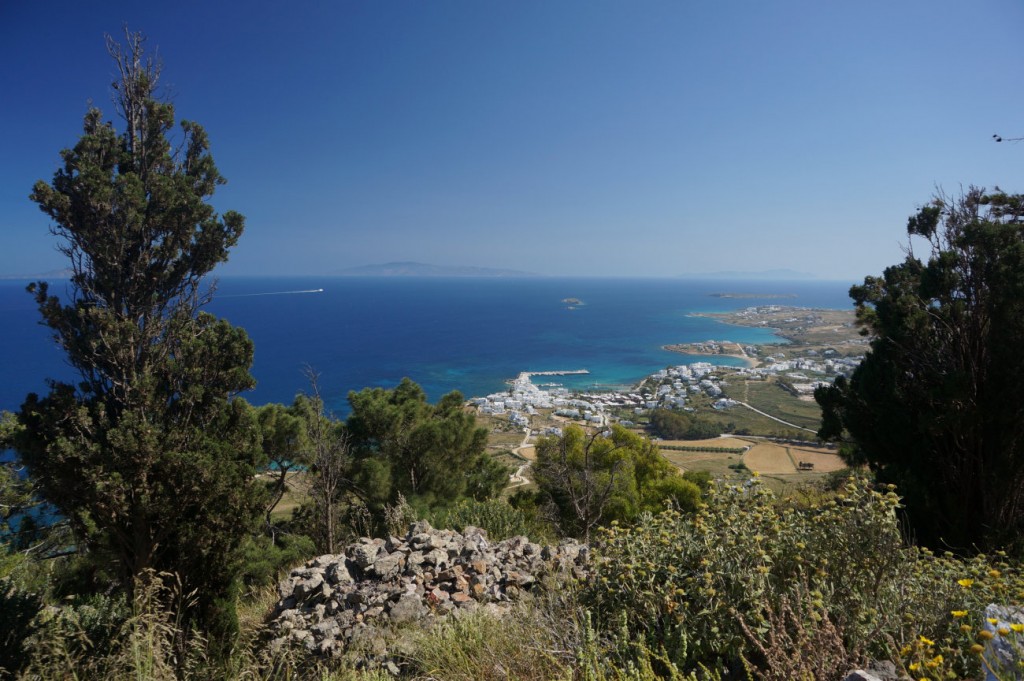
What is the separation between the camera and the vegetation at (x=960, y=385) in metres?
5.64

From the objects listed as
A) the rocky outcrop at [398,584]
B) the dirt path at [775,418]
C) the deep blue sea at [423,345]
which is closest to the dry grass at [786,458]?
the dirt path at [775,418]

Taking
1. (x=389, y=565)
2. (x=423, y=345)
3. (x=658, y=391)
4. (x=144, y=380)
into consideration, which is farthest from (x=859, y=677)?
(x=423, y=345)

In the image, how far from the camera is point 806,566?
2902 mm

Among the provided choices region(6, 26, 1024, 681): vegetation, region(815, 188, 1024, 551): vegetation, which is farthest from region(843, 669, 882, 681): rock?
region(815, 188, 1024, 551): vegetation

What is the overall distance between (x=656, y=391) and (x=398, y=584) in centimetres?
4661

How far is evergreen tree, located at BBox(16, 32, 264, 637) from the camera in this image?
215 inches

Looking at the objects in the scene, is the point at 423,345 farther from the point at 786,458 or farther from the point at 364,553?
the point at 364,553

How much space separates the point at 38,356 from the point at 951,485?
7381 centimetres

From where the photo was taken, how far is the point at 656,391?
48.4 m

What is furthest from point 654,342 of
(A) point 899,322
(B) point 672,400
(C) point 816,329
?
(A) point 899,322

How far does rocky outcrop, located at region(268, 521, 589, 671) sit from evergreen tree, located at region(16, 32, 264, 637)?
1681mm

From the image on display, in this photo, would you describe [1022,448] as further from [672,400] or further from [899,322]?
[672,400]

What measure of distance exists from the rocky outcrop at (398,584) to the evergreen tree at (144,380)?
66.2 inches

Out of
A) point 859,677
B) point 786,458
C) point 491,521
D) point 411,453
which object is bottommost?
A: point 786,458
